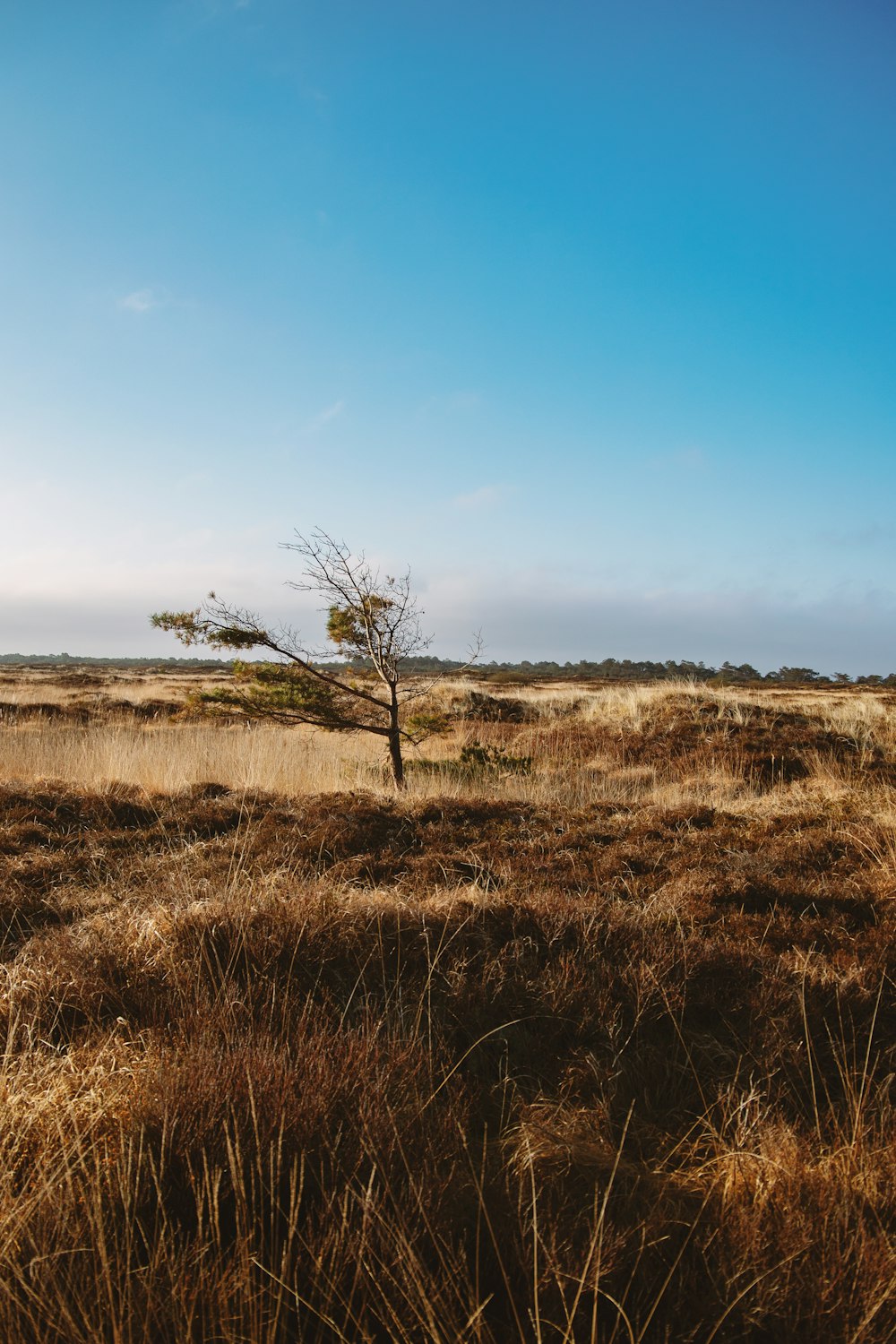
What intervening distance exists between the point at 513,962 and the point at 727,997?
1.12 metres

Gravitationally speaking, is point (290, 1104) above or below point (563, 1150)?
above

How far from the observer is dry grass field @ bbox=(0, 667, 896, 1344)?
185 cm

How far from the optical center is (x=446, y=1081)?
2670mm

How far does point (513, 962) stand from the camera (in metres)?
3.95

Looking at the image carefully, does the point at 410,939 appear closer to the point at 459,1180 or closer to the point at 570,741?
the point at 459,1180

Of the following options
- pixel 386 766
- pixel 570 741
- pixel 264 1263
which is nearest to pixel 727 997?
pixel 264 1263

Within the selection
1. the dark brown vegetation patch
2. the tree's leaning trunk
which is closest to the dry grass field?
the dark brown vegetation patch

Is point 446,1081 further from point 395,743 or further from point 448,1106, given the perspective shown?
point 395,743

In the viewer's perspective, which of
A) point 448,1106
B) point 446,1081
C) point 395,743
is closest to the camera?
point 448,1106

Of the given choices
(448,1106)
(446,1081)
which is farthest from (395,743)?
(448,1106)

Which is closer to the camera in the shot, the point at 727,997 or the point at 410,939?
the point at 727,997

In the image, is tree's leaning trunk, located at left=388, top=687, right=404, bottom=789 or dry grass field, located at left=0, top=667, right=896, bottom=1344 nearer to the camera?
dry grass field, located at left=0, top=667, right=896, bottom=1344

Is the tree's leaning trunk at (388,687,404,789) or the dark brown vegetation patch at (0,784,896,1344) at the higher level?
the tree's leaning trunk at (388,687,404,789)

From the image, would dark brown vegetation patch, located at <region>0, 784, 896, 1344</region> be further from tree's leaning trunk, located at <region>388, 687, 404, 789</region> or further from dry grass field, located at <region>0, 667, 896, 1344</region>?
tree's leaning trunk, located at <region>388, 687, 404, 789</region>
